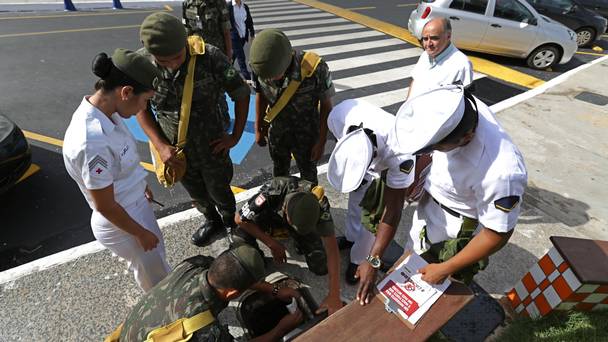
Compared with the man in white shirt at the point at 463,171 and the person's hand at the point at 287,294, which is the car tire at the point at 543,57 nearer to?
the man in white shirt at the point at 463,171

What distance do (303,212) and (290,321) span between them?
0.74 m

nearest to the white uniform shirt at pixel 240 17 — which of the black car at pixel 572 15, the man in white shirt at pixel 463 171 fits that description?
the man in white shirt at pixel 463 171

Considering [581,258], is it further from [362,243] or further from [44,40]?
[44,40]

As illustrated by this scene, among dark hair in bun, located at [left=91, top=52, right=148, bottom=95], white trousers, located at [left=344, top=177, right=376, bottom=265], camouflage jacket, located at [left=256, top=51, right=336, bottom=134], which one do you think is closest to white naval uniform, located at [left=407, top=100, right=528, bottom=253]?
white trousers, located at [left=344, top=177, right=376, bottom=265]

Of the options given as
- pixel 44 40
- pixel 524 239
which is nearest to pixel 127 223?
pixel 524 239

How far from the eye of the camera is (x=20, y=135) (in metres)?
3.84

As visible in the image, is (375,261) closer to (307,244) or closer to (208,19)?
(307,244)

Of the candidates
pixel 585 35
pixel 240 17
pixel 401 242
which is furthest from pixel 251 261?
pixel 585 35

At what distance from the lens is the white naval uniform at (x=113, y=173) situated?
188 centimetres

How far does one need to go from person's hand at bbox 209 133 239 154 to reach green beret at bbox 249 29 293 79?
28.0 inches

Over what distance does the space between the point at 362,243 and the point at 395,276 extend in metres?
0.91

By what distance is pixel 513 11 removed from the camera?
7.55m

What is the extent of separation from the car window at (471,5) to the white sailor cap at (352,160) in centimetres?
712

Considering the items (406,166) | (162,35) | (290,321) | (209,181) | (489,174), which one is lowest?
(290,321)
